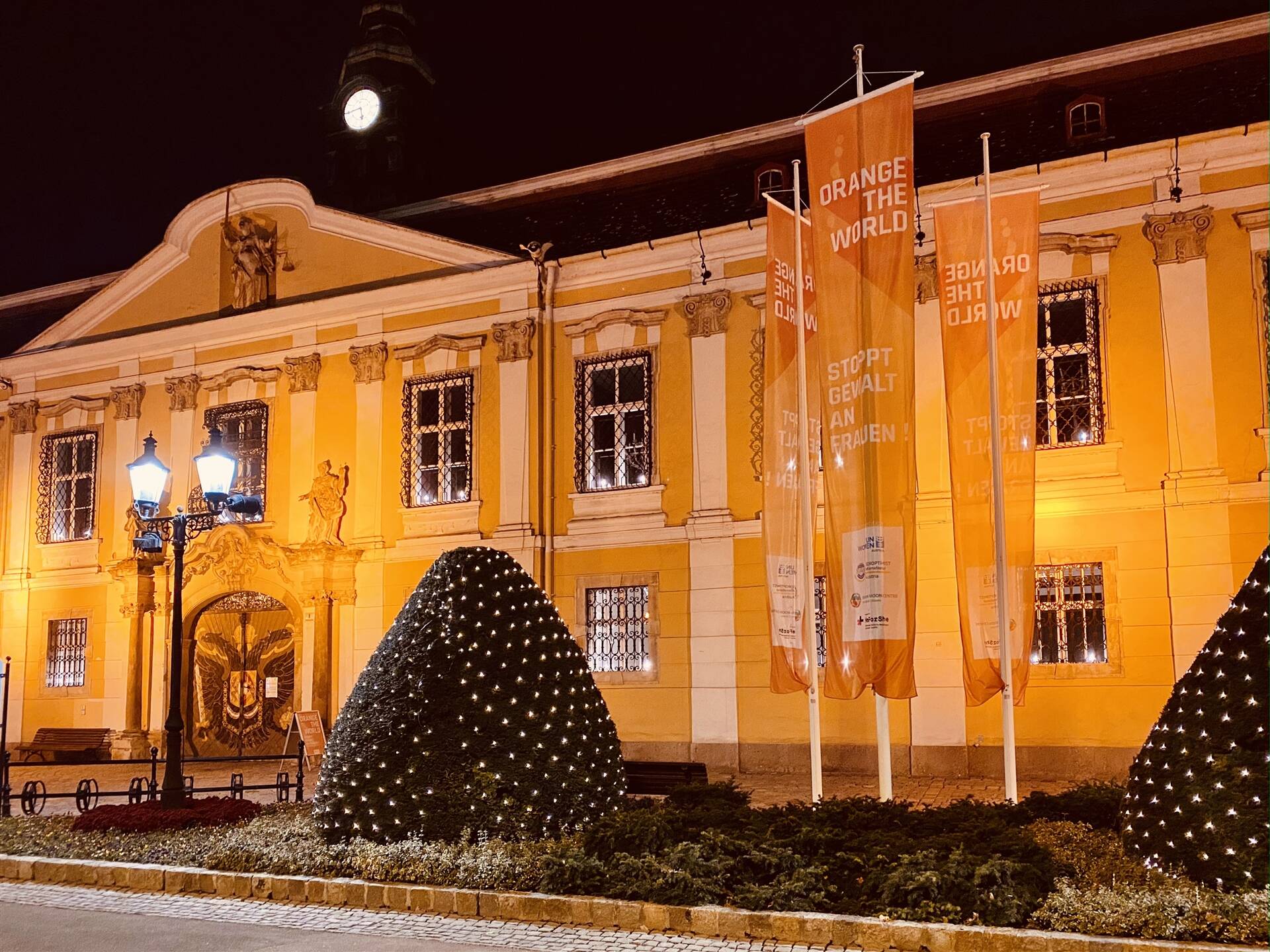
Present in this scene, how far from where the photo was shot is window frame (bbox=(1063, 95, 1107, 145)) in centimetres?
1817

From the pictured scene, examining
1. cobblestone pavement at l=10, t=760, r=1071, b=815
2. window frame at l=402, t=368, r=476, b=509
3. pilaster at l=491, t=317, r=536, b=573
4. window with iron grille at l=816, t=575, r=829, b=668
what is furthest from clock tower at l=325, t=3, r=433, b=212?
window with iron grille at l=816, t=575, r=829, b=668

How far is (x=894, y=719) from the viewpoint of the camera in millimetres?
17172

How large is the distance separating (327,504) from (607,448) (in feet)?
17.1

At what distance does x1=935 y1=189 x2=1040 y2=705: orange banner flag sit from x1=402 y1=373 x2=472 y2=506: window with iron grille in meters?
10.7

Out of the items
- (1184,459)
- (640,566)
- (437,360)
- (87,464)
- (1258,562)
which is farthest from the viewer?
(87,464)

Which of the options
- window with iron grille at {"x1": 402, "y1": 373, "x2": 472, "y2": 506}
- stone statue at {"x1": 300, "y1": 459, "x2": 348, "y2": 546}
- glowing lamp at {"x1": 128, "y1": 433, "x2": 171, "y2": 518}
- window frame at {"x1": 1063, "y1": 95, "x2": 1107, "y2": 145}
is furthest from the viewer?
stone statue at {"x1": 300, "y1": 459, "x2": 348, "y2": 546}

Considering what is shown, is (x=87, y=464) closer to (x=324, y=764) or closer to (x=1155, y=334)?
(x=324, y=764)

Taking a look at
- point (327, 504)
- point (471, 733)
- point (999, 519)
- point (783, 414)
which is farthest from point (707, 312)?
point (471, 733)

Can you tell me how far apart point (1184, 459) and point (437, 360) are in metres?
11.9

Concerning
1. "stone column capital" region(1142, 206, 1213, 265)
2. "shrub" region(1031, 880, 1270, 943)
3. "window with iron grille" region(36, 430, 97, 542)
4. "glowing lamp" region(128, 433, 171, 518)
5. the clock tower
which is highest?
the clock tower

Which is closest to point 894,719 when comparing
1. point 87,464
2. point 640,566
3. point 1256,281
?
point 640,566

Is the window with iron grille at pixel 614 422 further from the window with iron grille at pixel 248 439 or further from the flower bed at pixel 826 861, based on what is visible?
the flower bed at pixel 826 861

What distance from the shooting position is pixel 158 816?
39.0ft

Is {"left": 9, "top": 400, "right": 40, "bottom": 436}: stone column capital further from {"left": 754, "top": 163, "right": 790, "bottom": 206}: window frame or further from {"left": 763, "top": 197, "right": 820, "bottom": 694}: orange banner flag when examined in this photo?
{"left": 763, "top": 197, "right": 820, "bottom": 694}: orange banner flag
